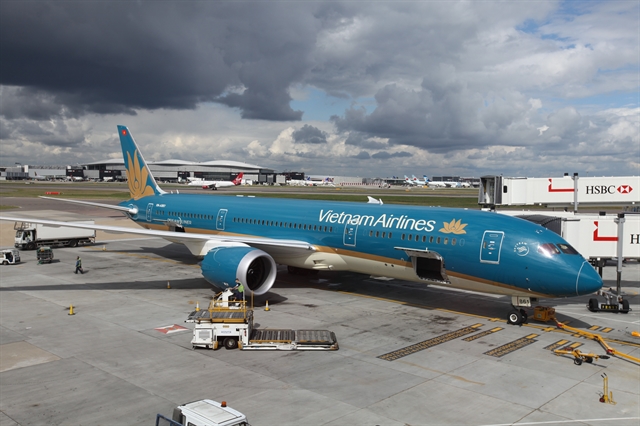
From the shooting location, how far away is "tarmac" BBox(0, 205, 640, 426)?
1225cm

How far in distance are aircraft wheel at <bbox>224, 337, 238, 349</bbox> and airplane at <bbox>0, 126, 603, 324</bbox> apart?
5245mm

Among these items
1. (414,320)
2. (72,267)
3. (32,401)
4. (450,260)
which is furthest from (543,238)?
(72,267)

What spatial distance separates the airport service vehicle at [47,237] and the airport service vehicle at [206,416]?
3077 cm

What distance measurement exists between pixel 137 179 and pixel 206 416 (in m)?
32.2

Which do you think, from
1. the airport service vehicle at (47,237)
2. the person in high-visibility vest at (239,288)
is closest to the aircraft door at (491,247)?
the person in high-visibility vest at (239,288)

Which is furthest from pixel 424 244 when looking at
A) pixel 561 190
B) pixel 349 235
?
pixel 561 190

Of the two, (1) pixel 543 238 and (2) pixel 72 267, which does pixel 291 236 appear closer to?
(1) pixel 543 238

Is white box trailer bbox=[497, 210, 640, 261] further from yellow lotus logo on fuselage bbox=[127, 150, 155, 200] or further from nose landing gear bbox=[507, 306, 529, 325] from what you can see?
yellow lotus logo on fuselage bbox=[127, 150, 155, 200]

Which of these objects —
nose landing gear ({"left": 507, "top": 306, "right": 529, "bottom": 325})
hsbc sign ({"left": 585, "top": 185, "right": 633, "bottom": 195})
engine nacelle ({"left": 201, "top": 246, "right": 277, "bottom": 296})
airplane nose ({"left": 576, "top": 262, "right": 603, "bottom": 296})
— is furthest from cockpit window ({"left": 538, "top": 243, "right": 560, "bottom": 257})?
hsbc sign ({"left": 585, "top": 185, "right": 633, "bottom": 195})

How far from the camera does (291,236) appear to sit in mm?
26719

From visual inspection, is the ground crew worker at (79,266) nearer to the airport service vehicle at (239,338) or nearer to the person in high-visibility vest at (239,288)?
the person in high-visibility vest at (239,288)

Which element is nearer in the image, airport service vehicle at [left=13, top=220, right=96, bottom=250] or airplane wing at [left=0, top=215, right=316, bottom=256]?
airplane wing at [left=0, top=215, right=316, bottom=256]

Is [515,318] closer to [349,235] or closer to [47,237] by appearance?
[349,235]

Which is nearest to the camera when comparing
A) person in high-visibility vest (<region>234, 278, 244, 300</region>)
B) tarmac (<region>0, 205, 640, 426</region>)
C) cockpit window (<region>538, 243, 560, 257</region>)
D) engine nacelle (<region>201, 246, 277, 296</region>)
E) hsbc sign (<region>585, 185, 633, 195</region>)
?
tarmac (<region>0, 205, 640, 426</region>)
